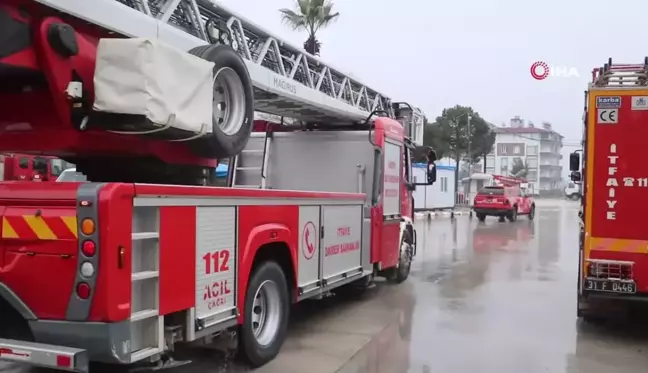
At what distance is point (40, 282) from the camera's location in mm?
3895

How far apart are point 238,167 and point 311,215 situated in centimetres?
280

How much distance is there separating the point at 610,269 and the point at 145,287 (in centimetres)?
503

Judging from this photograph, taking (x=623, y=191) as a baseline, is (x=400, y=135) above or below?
→ above

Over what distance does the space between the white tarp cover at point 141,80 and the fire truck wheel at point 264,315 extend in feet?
5.31

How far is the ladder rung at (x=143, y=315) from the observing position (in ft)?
12.8

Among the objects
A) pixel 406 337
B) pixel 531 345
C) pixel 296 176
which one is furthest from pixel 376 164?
pixel 531 345

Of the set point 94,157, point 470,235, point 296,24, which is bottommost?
point 470,235

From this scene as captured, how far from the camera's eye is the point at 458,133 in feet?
162

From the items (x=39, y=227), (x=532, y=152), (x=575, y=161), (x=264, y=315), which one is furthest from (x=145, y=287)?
(x=532, y=152)

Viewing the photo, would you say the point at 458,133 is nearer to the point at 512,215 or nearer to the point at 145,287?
the point at 512,215

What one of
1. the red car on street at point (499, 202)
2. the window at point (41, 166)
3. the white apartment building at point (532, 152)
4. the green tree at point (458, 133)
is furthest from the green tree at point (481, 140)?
the white apartment building at point (532, 152)

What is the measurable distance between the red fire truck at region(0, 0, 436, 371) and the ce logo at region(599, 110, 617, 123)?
9.97ft

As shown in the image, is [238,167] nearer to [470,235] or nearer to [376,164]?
[376,164]

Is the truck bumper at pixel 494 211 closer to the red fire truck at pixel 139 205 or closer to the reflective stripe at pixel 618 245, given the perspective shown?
the reflective stripe at pixel 618 245
